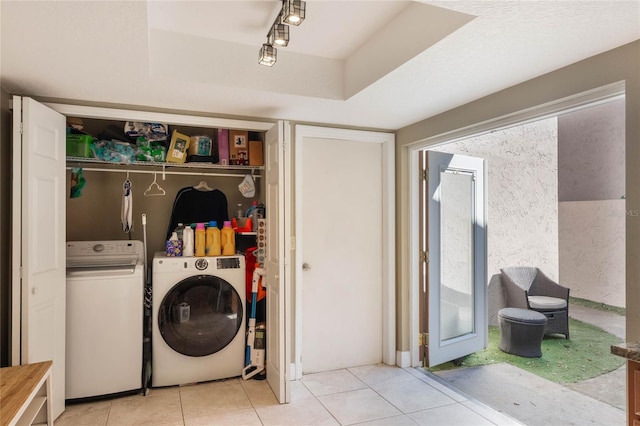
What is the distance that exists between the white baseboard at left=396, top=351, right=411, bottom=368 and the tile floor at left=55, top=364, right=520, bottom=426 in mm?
239

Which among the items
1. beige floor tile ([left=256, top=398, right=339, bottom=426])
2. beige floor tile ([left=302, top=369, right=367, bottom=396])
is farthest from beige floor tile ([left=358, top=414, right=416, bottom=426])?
beige floor tile ([left=302, top=369, right=367, bottom=396])

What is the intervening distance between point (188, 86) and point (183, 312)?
1.70 meters

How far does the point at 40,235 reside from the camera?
2.33 m

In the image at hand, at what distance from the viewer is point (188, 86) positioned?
2377 millimetres

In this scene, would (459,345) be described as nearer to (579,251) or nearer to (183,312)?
(579,251)

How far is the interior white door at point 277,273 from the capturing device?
2.73 metres

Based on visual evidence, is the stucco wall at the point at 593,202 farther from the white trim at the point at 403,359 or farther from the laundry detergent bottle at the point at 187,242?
the laundry detergent bottle at the point at 187,242

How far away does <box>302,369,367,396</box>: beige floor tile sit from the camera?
2.97m

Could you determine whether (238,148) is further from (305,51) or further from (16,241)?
(16,241)

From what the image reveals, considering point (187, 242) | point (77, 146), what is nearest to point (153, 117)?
point (77, 146)

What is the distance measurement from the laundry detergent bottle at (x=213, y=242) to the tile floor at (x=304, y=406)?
105cm

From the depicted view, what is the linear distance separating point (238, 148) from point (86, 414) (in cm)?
226

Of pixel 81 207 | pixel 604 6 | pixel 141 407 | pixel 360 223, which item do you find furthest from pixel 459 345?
pixel 81 207

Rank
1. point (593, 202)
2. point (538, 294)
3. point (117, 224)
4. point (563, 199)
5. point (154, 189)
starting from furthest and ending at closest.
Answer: point (563, 199) < point (538, 294) < point (593, 202) < point (154, 189) < point (117, 224)
